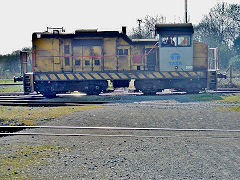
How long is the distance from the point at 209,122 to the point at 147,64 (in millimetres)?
8539

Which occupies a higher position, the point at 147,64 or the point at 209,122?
the point at 147,64

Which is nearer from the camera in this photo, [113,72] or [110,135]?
[110,135]

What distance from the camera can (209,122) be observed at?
7.75 m

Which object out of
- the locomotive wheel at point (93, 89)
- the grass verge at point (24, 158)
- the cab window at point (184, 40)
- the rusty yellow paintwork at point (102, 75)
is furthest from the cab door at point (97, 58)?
the grass verge at point (24, 158)

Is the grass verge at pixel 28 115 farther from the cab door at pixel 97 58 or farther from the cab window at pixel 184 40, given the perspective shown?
the cab window at pixel 184 40

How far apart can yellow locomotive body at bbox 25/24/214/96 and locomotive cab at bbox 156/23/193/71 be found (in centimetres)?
7

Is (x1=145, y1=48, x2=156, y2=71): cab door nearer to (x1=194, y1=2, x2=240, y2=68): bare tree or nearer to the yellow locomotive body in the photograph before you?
the yellow locomotive body

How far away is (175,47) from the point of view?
15.3 metres

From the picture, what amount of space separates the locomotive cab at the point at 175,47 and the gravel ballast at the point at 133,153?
7.68 metres

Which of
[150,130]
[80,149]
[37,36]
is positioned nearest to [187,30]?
[37,36]

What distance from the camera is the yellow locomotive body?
1542 centimetres

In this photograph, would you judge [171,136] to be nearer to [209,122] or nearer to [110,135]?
[110,135]

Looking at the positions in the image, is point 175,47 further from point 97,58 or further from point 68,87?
point 68,87

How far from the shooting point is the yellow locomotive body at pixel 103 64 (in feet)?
50.6
